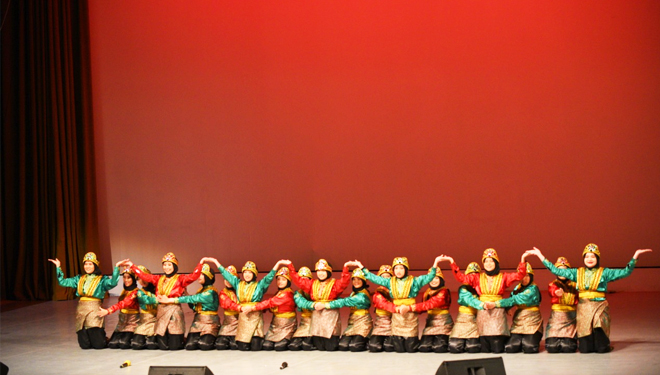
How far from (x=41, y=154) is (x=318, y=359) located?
8.30 m

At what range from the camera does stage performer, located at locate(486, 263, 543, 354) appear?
7.25 metres

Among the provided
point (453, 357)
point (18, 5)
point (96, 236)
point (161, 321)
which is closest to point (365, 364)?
point (453, 357)

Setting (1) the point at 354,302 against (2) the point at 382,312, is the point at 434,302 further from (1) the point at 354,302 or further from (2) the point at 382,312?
(1) the point at 354,302

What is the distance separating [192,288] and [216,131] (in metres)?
2.85

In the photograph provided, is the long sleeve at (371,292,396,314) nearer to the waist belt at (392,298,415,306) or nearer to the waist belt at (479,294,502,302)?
the waist belt at (392,298,415,306)

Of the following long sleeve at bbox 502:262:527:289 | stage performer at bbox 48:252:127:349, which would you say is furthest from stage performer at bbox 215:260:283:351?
long sleeve at bbox 502:262:527:289

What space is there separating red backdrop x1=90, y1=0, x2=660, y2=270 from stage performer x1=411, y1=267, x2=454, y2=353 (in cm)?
488

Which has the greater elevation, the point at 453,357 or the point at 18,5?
the point at 18,5

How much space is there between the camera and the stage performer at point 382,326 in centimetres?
761

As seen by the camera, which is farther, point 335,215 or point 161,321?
point 335,215

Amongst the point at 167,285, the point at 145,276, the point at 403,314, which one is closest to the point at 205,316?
the point at 167,285

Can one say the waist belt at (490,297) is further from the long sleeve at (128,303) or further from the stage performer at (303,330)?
the long sleeve at (128,303)

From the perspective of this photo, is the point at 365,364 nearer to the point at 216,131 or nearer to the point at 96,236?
the point at 216,131

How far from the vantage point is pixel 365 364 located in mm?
7129
